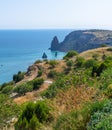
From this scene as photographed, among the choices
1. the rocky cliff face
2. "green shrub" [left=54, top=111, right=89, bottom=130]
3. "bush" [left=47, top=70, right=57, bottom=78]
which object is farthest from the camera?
the rocky cliff face

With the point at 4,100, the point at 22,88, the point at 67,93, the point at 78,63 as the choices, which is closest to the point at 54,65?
the point at 78,63

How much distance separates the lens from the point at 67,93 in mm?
8219

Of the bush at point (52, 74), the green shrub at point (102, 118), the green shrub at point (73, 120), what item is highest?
the green shrub at point (102, 118)

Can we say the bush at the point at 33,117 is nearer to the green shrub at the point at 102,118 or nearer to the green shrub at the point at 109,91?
the green shrub at the point at 109,91

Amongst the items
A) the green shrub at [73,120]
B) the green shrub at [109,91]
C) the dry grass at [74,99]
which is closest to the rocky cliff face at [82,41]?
the green shrub at [109,91]

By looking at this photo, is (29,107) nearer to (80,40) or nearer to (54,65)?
(54,65)

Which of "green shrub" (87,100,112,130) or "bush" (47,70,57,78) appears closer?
"green shrub" (87,100,112,130)

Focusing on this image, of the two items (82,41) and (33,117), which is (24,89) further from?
(82,41)

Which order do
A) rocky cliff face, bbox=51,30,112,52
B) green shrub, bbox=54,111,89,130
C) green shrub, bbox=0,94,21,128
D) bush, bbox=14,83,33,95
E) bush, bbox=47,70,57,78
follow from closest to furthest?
green shrub, bbox=54,111,89,130
green shrub, bbox=0,94,21,128
bush, bbox=14,83,33,95
bush, bbox=47,70,57,78
rocky cliff face, bbox=51,30,112,52

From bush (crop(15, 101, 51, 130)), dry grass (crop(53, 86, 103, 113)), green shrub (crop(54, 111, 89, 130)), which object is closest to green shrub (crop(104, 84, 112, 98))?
dry grass (crop(53, 86, 103, 113))

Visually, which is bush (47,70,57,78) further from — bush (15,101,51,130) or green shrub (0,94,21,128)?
bush (15,101,51,130)

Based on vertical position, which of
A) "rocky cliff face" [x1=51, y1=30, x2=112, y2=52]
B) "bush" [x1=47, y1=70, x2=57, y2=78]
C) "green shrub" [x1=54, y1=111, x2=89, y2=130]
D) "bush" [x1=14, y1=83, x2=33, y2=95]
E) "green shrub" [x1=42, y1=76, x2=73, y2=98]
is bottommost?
"rocky cliff face" [x1=51, y1=30, x2=112, y2=52]

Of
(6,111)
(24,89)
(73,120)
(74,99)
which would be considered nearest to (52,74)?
(24,89)

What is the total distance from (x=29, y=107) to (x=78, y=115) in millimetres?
3838
